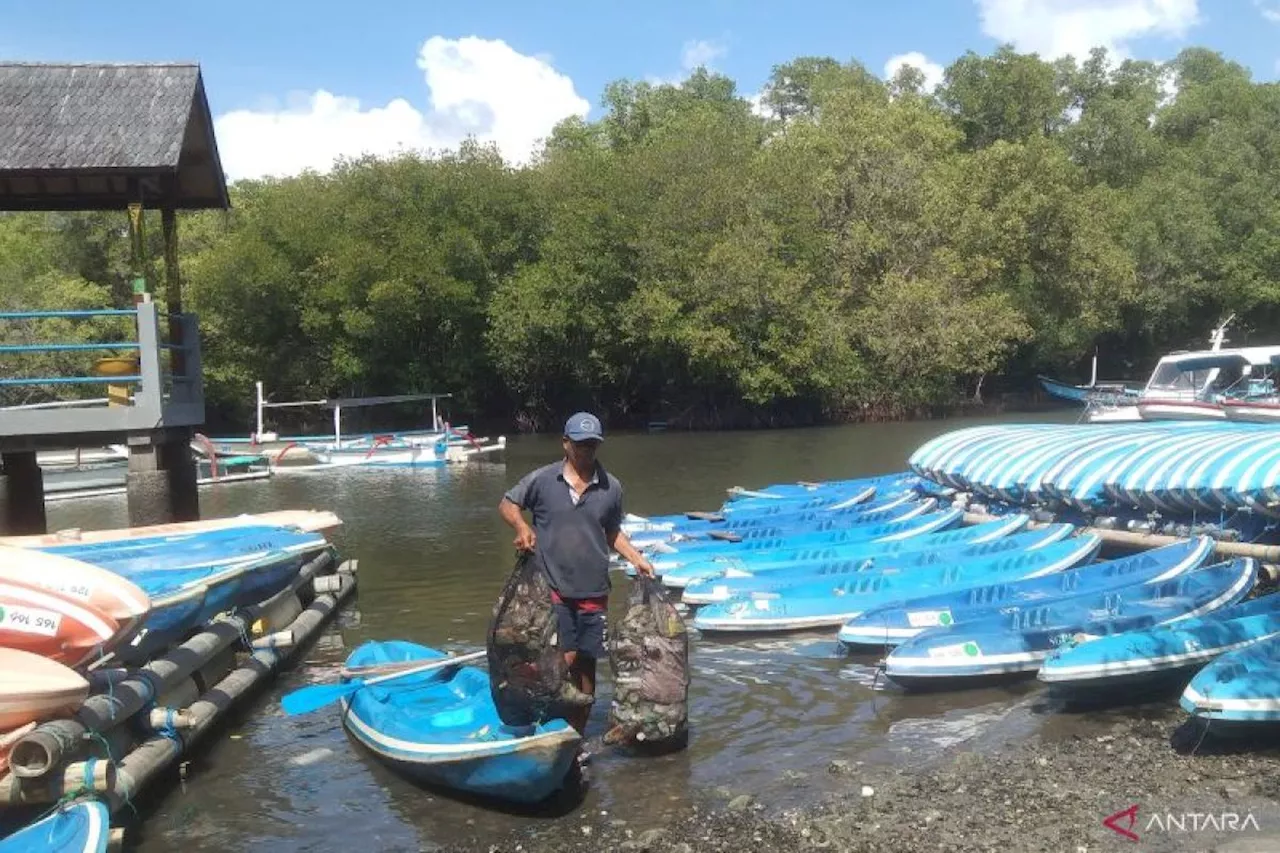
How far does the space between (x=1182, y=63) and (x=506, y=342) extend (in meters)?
63.2

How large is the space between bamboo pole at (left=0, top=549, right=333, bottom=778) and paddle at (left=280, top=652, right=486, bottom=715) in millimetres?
856

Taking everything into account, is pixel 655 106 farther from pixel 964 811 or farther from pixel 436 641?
pixel 964 811

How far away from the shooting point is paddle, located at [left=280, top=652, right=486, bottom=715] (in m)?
7.70

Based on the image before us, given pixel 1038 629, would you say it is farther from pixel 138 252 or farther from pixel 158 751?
pixel 138 252

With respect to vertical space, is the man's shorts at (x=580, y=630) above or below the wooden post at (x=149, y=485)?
below

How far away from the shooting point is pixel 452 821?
6816 mm

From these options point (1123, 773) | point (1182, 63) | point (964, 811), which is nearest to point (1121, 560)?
point (1123, 773)

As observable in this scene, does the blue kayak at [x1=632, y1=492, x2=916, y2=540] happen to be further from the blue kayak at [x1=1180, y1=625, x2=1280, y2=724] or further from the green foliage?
the green foliage

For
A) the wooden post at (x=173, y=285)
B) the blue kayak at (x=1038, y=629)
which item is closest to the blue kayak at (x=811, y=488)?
the blue kayak at (x=1038, y=629)

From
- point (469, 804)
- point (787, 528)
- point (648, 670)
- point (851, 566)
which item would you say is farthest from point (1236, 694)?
point (787, 528)

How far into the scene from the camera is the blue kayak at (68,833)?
5227 mm

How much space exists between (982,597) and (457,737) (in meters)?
5.60

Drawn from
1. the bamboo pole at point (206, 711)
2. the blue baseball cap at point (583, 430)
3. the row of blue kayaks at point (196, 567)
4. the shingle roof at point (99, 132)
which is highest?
the shingle roof at point (99, 132)

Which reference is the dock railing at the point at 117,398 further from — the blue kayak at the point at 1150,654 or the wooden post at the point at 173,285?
the blue kayak at the point at 1150,654
